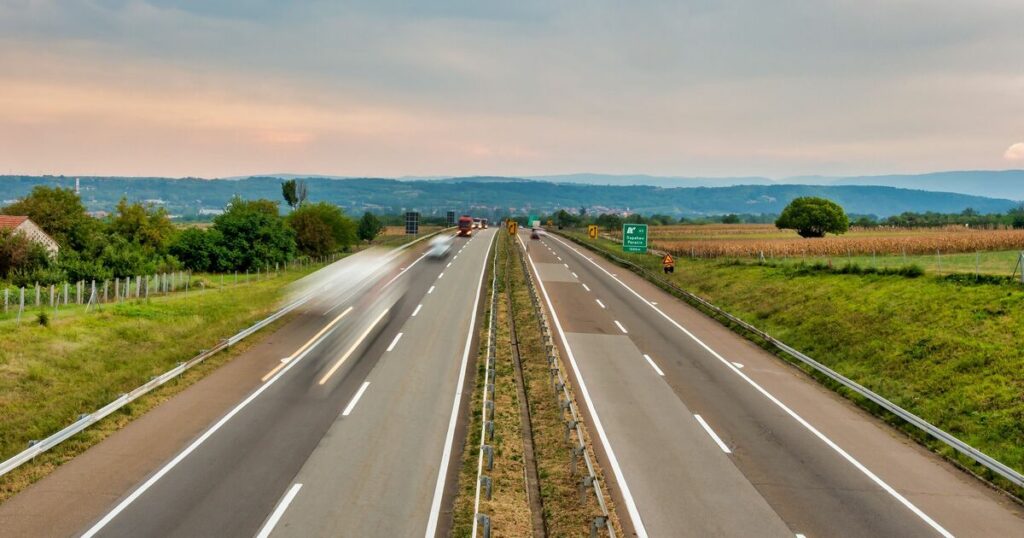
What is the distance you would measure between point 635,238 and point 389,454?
43863 millimetres

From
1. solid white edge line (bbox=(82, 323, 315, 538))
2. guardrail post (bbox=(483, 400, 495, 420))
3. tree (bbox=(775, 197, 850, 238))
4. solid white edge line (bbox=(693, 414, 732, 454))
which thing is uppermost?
tree (bbox=(775, 197, 850, 238))

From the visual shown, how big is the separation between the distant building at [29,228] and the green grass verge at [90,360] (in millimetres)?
33236

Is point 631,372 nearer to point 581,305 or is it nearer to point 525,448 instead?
point 525,448

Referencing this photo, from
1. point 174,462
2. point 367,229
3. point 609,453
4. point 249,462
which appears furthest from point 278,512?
point 367,229

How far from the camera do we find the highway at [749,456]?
508 inches

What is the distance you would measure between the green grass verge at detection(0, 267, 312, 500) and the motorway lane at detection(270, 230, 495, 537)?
239 inches

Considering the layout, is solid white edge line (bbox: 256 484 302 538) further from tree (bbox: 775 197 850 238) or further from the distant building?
tree (bbox: 775 197 850 238)

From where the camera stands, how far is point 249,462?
1470 cm

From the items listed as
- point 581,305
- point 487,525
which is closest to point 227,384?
point 487,525

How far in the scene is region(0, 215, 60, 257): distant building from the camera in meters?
58.5

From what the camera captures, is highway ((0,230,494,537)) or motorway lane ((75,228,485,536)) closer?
motorway lane ((75,228,485,536))

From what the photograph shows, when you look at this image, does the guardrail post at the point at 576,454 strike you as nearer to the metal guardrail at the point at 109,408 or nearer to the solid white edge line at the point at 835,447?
the solid white edge line at the point at 835,447

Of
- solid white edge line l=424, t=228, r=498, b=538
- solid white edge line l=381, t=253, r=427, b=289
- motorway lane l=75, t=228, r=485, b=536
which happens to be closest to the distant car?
solid white edge line l=381, t=253, r=427, b=289

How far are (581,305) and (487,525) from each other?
28.4 m
